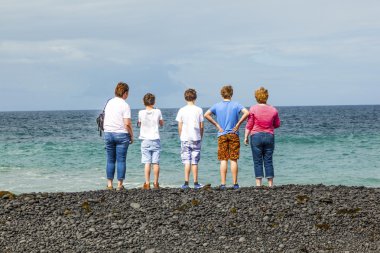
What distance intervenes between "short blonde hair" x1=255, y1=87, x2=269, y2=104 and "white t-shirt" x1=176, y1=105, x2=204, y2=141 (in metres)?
1.14

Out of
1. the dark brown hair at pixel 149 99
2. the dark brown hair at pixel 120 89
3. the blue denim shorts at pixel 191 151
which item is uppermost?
the dark brown hair at pixel 120 89

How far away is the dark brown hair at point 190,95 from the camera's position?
11117 millimetres

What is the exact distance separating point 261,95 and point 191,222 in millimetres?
3382

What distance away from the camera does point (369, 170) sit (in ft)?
75.7

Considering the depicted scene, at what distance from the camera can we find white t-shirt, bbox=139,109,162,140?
11.1m

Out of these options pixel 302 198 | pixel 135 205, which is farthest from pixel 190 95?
pixel 302 198

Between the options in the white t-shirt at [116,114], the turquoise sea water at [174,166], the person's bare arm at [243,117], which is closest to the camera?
the white t-shirt at [116,114]

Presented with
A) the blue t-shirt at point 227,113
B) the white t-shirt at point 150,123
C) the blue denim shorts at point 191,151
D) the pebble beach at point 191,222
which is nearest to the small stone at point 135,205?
the pebble beach at point 191,222

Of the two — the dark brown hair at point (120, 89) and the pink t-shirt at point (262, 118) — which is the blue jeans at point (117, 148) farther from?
the pink t-shirt at point (262, 118)

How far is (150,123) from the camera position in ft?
36.7

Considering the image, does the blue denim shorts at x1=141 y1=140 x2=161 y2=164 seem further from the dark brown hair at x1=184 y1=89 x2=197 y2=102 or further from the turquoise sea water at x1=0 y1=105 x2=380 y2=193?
the turquoise sea water at x1=0 y1=105 x2=380 y2=193

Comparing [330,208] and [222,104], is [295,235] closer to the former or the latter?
[330,208]

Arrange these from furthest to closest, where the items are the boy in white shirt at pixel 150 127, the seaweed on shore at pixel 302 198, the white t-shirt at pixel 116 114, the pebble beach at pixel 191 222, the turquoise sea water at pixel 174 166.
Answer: the turquoise sea water at pixel 174 166 < the boy in white shirt at pixel 150 127 < the white t-shirt at pixel 116 114 < the seaweed on shore at pixel 302 198 < the pebble beach at pixel 191 222

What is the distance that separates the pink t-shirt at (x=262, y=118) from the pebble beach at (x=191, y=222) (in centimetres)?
123
